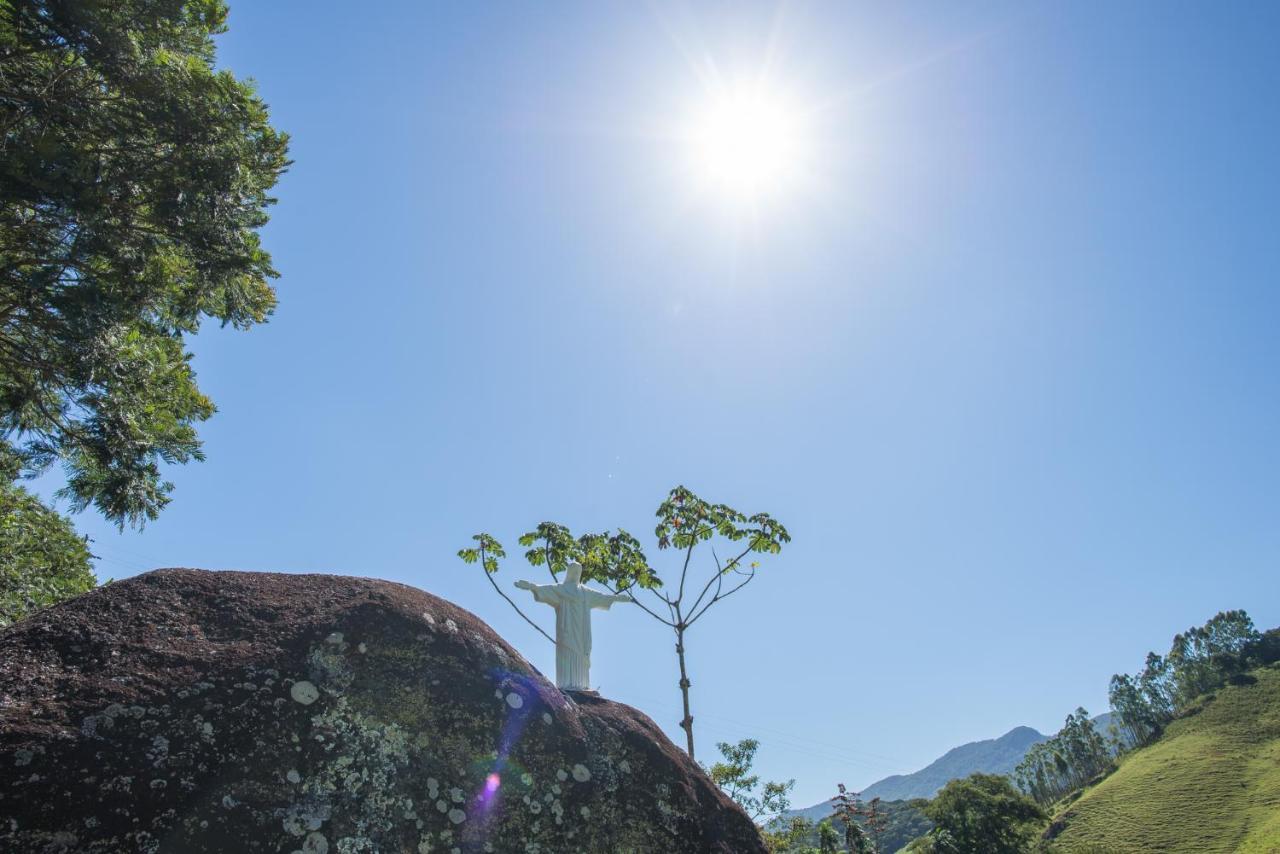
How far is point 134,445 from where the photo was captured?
955cm

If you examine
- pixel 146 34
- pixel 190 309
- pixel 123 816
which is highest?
pixel 146 34

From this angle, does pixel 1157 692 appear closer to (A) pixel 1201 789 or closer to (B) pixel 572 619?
(A) pixel 1201 789

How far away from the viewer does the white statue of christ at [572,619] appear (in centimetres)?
912

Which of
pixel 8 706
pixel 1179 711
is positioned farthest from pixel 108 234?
pixel 1179 711

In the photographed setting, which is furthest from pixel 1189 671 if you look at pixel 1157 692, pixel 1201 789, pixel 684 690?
pixel 684 690

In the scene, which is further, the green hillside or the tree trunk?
the green hillside

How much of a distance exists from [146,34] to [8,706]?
841 cm

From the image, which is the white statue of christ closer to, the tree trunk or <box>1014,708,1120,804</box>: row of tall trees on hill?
the tree trunk

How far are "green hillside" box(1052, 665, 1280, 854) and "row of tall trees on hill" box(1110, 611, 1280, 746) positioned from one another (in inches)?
251

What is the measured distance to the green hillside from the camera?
202 ft

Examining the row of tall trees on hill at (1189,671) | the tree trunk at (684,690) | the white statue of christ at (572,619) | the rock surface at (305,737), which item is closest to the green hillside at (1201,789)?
the row of tall trees on hill at (1189,671)

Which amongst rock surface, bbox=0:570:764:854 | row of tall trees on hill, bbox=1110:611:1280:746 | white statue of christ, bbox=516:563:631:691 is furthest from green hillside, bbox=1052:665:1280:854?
rock surface, bbox=0:570:764:854

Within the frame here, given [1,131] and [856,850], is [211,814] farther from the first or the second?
[856,850]

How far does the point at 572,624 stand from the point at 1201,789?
93.6 metres
